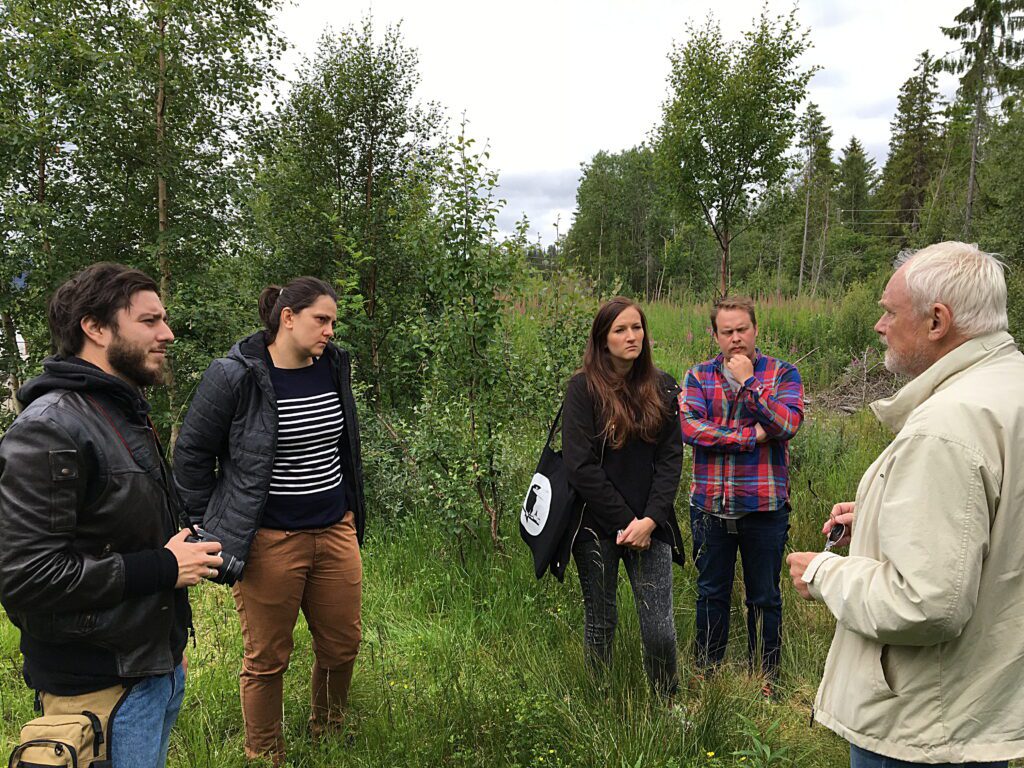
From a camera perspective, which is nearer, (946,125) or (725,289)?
(725,289)

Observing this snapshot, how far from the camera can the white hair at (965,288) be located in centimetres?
155

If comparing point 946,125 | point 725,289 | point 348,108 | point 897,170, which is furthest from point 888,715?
point 897,170

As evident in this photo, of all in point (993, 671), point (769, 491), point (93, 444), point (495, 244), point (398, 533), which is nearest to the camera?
point (993, 671)

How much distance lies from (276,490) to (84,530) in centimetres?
100

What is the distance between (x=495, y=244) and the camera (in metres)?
4.36

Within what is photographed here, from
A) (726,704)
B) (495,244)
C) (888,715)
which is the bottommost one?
(726,704)

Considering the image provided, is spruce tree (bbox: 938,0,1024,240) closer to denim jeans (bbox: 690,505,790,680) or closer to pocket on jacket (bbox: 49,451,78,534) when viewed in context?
denim jeans (bbox: 690,505,790,680)

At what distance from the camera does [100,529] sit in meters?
1.78

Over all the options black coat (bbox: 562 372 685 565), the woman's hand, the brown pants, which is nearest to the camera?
the brown pants

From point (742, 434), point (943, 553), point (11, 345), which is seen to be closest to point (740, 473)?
point (742, 434)

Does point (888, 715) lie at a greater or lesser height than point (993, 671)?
lesser

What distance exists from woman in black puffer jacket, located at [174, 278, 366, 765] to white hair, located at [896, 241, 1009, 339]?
88.2 inches

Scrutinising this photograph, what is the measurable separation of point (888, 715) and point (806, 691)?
6.82 ft

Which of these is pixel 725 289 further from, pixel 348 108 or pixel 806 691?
pixel 806 691
